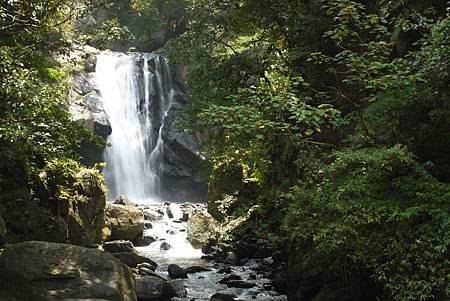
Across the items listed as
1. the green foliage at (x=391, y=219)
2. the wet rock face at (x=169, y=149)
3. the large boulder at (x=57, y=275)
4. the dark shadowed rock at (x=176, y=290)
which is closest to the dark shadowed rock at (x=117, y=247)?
the dark shadowed rock at (x=176, y=290)

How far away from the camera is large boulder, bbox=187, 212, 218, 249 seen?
1734 centimetres

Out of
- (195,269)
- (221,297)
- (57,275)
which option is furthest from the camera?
(195,269)

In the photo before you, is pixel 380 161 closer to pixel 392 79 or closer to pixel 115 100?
pixel 392 79

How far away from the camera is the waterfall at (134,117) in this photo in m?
30.1

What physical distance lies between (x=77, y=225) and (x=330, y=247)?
8.76 meters

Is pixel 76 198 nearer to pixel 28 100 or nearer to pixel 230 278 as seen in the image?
pixel 230 278

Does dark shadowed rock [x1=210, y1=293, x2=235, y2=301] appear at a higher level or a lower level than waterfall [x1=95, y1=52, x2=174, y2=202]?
lower

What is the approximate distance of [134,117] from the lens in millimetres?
31938

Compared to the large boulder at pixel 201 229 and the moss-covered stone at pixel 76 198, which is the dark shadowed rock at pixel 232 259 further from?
the moss-covered stone at pixel 76 198

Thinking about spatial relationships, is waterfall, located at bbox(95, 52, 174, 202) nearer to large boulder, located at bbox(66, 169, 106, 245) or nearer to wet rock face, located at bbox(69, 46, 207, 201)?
wet rock face, located at bbox(69, 46, 207, 201)

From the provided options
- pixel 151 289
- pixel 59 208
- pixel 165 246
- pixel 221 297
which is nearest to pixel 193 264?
pixel 165 246

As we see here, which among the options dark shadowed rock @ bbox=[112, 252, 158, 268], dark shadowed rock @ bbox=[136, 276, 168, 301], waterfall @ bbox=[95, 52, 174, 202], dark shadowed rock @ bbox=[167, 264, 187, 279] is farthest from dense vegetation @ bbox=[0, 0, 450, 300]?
waterfall @ bbox=[95, 52, 174, 202]

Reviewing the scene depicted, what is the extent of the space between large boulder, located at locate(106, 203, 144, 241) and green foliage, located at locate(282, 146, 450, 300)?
11.8m

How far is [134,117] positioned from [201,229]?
16358 mm
